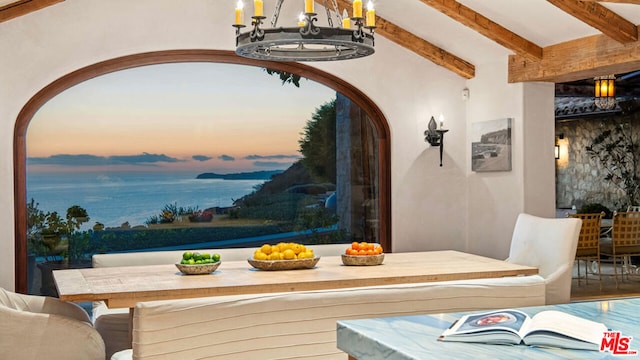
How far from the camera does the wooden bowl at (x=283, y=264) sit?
4680mm

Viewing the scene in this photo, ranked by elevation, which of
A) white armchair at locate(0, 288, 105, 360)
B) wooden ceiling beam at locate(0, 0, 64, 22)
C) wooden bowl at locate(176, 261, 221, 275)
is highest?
wooden ceiling beam at locate(0, 0, 64, 22)

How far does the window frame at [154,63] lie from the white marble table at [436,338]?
5365 millimetres

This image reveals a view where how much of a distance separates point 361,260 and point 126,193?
3504 millimetres

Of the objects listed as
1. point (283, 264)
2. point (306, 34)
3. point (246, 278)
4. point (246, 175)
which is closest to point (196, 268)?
point (246, 278)

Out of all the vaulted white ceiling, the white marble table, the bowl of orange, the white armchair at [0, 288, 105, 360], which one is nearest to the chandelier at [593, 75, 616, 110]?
the vaulted white ceiling

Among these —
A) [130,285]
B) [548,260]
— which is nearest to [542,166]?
[548,260]

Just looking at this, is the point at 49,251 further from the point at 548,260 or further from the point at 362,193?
the point at 548,260

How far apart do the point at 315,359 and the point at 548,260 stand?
254 cm

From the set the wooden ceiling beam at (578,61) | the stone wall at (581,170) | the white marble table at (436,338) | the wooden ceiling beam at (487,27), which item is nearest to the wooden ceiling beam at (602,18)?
the wooden ceiling beam at (578,61)

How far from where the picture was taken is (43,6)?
6438 mm

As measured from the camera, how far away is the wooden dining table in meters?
3.95

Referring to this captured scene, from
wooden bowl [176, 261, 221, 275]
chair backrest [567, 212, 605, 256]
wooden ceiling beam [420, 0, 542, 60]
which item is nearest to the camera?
wooden bowl [176, 261, 221, 275]

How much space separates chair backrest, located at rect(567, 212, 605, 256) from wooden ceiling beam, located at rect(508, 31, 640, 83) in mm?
1726

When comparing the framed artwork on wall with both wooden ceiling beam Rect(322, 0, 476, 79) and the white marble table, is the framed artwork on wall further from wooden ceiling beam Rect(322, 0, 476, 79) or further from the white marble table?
the white marble table
